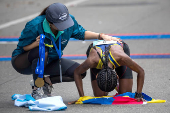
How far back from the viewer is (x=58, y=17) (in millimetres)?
5066

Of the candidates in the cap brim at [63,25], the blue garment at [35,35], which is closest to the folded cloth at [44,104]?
the blue garment at [35,35]

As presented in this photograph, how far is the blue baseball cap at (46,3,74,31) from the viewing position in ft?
16.6

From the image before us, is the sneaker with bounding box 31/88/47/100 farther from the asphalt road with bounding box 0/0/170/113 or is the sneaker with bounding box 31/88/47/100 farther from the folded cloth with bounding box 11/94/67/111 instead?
the asphalt road with bounding box 0/0/170/113

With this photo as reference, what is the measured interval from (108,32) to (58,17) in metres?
6.09

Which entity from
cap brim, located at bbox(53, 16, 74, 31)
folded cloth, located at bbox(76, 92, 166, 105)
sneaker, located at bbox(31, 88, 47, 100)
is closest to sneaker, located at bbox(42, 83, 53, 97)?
sneaker, located at bbox(31, 88, 47, 100)

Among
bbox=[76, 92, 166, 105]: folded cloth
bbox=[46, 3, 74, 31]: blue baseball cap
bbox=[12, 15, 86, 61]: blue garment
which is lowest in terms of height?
bbox=[76, 92, 166, 105]: folded cloth

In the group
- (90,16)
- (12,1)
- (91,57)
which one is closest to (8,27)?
(90,16)

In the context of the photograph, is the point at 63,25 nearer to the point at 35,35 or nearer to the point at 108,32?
the point at 35,35

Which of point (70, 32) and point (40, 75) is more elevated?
point (70, 32)

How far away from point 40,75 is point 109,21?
8.02 meters

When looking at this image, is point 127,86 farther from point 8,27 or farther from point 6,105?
point 8,27

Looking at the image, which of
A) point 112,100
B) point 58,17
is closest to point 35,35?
point 58,17

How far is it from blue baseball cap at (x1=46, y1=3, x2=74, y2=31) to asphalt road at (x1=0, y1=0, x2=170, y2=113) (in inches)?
41.2

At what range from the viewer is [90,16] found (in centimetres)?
1391
